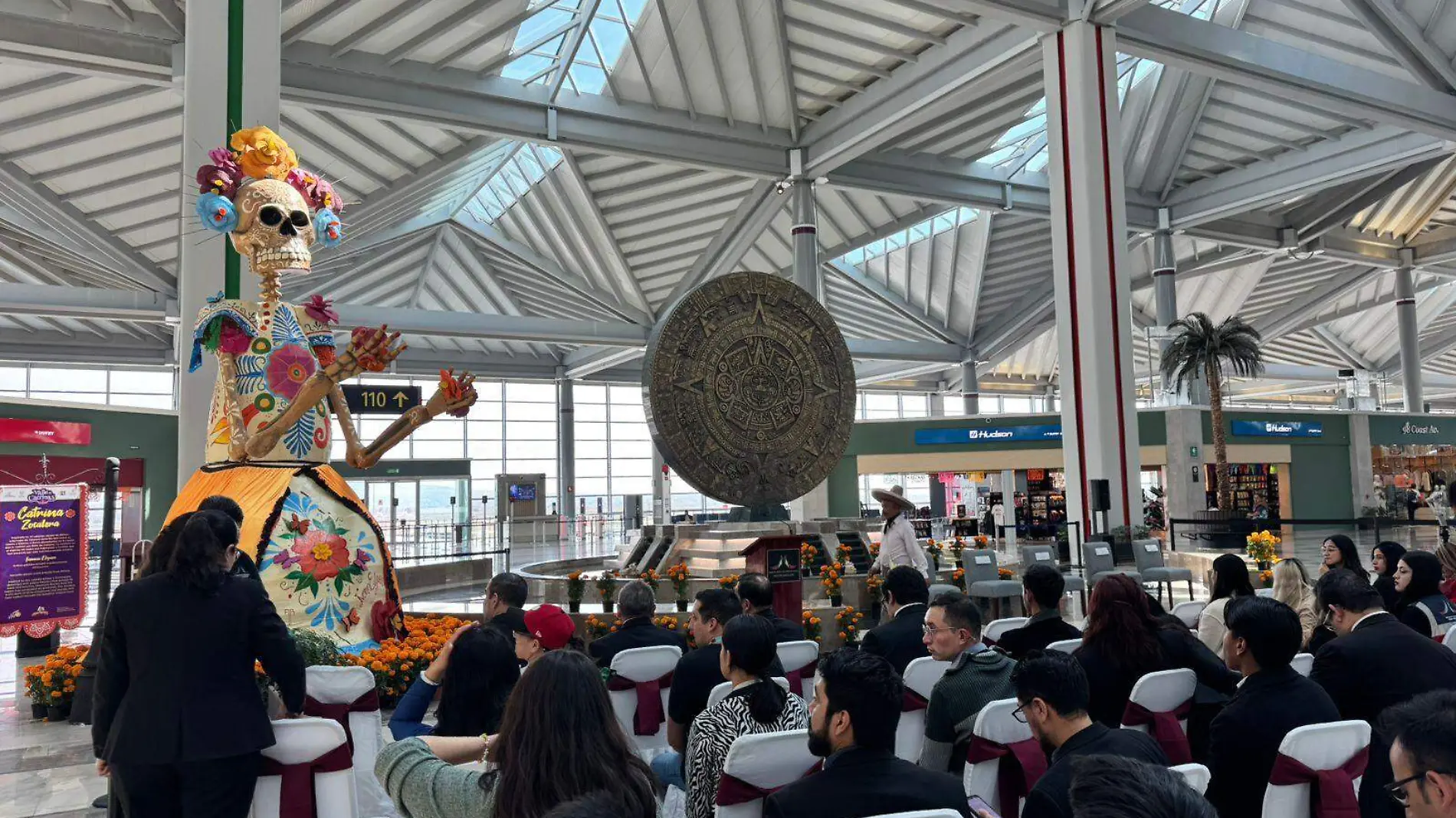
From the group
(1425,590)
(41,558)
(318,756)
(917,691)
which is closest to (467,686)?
(318,756)

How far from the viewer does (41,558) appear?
9.57 meters

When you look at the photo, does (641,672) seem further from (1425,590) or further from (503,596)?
(1425,590)

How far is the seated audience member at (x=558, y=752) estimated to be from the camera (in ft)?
6.37

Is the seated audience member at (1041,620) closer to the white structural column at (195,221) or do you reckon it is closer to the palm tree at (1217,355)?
the white structural column at (195,221)

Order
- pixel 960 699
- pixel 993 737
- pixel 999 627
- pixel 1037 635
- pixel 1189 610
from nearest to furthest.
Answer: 1. pixel 993 737
2. pixel 960 699
3. pixel 1037 635
4. pixel 999 627
5. pixel 1189 610

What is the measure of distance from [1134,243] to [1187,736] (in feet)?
74.5

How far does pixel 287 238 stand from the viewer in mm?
6246

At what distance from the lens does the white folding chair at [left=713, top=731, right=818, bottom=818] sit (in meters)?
2.65

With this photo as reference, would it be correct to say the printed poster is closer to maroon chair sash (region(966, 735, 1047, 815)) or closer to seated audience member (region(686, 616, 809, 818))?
seated audience member (region(686, 616, 809, 818))

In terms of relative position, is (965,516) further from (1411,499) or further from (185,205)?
(185,205)

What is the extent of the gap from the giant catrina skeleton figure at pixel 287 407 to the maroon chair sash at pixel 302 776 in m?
2.83

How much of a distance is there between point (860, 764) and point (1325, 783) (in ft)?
4.93

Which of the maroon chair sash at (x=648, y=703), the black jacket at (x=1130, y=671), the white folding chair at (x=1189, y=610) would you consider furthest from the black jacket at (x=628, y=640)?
the white folding chair at (x=1189, y=610)

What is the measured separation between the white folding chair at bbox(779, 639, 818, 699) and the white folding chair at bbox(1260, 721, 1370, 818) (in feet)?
6.79
